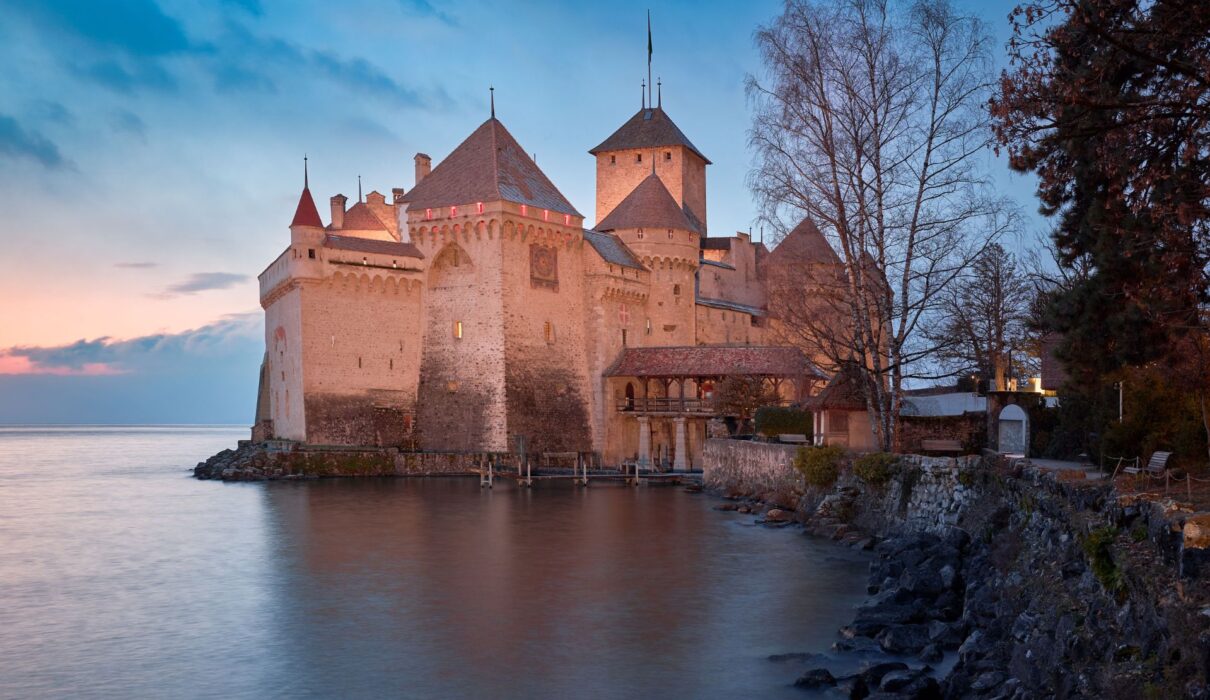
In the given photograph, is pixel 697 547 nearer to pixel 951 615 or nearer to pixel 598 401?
pixel 951 615

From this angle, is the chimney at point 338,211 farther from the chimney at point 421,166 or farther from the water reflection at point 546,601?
the water reflection at point 546,601

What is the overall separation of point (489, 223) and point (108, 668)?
85.2 feet

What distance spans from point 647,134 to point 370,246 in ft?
65.3

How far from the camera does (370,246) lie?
37812mm

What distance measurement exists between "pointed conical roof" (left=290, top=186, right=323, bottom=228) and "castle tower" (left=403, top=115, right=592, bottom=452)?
3.56 metres

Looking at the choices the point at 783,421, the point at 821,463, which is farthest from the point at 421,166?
the point at 821,463

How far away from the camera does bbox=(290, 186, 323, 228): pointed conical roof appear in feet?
120

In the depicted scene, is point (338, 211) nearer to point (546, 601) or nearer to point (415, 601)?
point (415, 601)

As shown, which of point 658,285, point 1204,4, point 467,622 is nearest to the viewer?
point 1204,4

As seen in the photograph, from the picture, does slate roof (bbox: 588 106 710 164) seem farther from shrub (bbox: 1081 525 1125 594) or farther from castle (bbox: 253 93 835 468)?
shrub (bbox: 1081 525 1125 594)

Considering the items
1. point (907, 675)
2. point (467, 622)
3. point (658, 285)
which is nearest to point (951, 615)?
point (907, 675)

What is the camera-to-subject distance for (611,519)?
25.5m

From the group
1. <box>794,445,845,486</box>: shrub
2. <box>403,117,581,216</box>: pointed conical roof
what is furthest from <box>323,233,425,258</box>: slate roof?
<box>794,445,845,486</box>: shrub

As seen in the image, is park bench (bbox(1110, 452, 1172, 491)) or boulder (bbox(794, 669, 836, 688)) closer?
boulder (bbox(794, 669, 836, 688))
